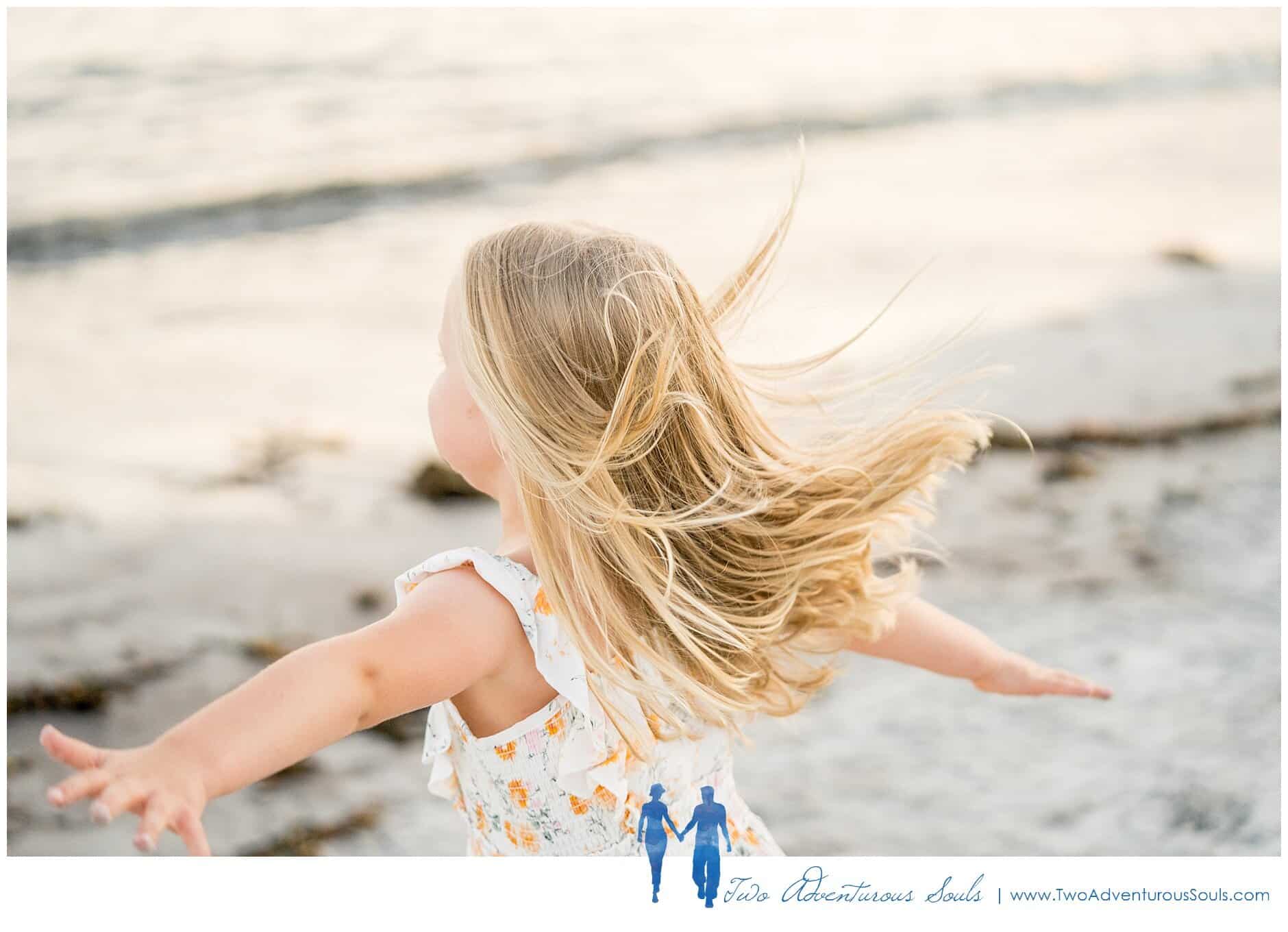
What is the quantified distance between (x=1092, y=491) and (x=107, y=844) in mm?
2731

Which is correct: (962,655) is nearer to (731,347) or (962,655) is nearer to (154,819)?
(731,347)

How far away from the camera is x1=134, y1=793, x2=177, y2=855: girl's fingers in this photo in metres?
0.96

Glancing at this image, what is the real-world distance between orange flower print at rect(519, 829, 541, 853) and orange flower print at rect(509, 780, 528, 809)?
0.16 feet

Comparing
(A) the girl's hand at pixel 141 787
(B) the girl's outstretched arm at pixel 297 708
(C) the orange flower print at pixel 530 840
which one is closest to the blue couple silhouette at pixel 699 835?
(C) the orange flower print at pixel 530 840

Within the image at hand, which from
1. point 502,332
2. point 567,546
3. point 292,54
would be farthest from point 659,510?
point 292,54

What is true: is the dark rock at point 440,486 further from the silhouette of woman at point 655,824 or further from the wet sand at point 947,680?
the silhouette of woman at point 655,824

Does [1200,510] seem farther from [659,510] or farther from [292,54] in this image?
[292,54]

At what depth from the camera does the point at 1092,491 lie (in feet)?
Result: 11.9

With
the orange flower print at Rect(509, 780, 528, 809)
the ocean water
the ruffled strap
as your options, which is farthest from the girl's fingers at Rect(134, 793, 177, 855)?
the ocean water

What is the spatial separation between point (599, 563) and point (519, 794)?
0.29 metres

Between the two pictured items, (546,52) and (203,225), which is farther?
(546,52)

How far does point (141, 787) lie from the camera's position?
0.99 m

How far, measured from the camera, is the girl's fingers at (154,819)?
96 centimetres

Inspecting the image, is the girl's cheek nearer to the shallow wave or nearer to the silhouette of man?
the silhouette of man
